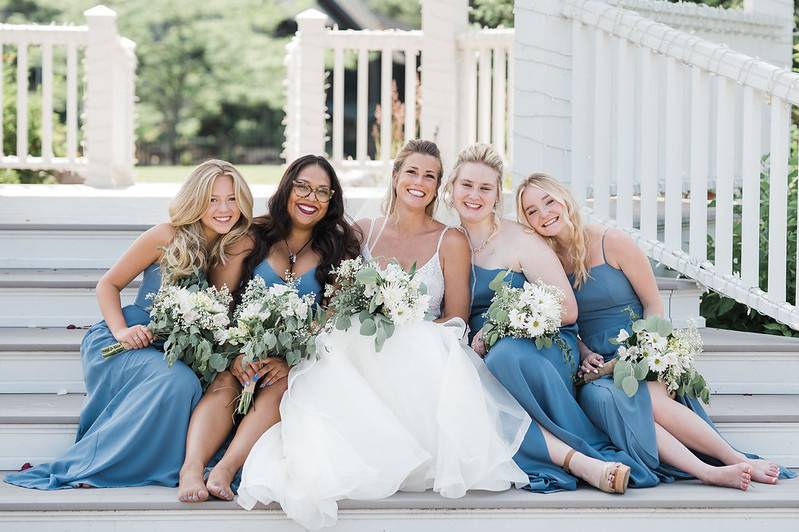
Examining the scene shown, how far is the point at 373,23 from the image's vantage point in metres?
25.2

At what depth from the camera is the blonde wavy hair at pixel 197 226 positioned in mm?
4043

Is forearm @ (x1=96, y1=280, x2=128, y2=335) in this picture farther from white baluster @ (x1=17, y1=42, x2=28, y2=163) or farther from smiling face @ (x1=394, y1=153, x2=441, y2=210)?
white baluster @ (x1=17, y1=42, x2=28, y2=163)

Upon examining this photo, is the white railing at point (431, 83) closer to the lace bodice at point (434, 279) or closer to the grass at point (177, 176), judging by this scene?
the lace bodice at point (434, 279)

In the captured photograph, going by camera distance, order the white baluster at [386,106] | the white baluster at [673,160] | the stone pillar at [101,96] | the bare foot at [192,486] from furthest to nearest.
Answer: the stone pillar at [101,96] → the white baluster at [386,106] → the white baluster at [673,160] → the bare foot at [192,486]

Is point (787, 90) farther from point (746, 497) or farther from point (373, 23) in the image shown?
point (373, 23)

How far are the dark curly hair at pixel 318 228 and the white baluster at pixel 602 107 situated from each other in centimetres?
142

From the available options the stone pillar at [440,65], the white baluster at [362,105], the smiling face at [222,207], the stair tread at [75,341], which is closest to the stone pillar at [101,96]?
the white baluster at [362,105]

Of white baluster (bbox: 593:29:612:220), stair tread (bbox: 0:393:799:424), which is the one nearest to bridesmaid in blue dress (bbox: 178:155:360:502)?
stair tread (bbox: 0:393:799:424)

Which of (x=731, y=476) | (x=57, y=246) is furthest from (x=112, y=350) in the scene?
(x=731, y=476)

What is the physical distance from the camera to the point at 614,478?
345 centimetres

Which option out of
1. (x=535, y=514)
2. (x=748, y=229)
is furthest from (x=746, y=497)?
(x=748, y=229)

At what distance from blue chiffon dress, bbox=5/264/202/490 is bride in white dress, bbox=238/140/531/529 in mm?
345

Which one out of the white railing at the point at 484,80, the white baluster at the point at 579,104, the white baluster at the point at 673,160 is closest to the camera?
the white baluster at the point at 673,160

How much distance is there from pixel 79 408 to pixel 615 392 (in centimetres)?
208
